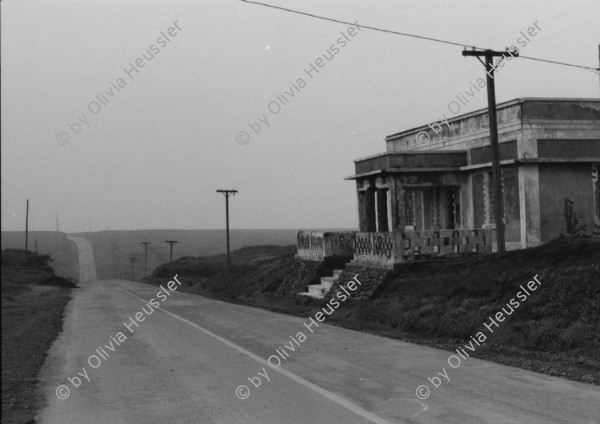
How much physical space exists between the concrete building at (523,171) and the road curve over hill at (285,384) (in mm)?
9783

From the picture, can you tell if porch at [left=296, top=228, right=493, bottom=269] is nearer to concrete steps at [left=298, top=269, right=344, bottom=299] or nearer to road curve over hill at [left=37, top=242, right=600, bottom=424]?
concrete steps at [left=298, top=269, right=344, bottom=299]

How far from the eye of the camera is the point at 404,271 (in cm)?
2038

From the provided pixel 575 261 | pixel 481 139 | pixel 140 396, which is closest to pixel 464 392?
pixel 140 396

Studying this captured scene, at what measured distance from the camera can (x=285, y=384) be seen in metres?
8.98

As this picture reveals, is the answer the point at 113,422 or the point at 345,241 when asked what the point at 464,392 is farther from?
the point at 345,241

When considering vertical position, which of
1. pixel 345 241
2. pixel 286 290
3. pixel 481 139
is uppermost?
pixel 481 139

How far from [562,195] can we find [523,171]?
5.46 ft

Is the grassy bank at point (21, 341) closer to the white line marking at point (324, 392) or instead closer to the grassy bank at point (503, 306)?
the white line marking at point (324, 392)

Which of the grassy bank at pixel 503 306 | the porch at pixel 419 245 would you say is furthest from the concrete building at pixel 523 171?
the grassy bank at pixel 503 306

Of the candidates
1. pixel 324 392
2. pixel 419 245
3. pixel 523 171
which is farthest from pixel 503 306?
pixel 523 171

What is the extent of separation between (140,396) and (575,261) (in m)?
10.3

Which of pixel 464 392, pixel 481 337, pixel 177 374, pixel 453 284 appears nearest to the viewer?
pixel 464 392

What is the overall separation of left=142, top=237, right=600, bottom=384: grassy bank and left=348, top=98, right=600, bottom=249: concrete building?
12.4 ft

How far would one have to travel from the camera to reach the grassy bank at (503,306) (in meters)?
11.3
